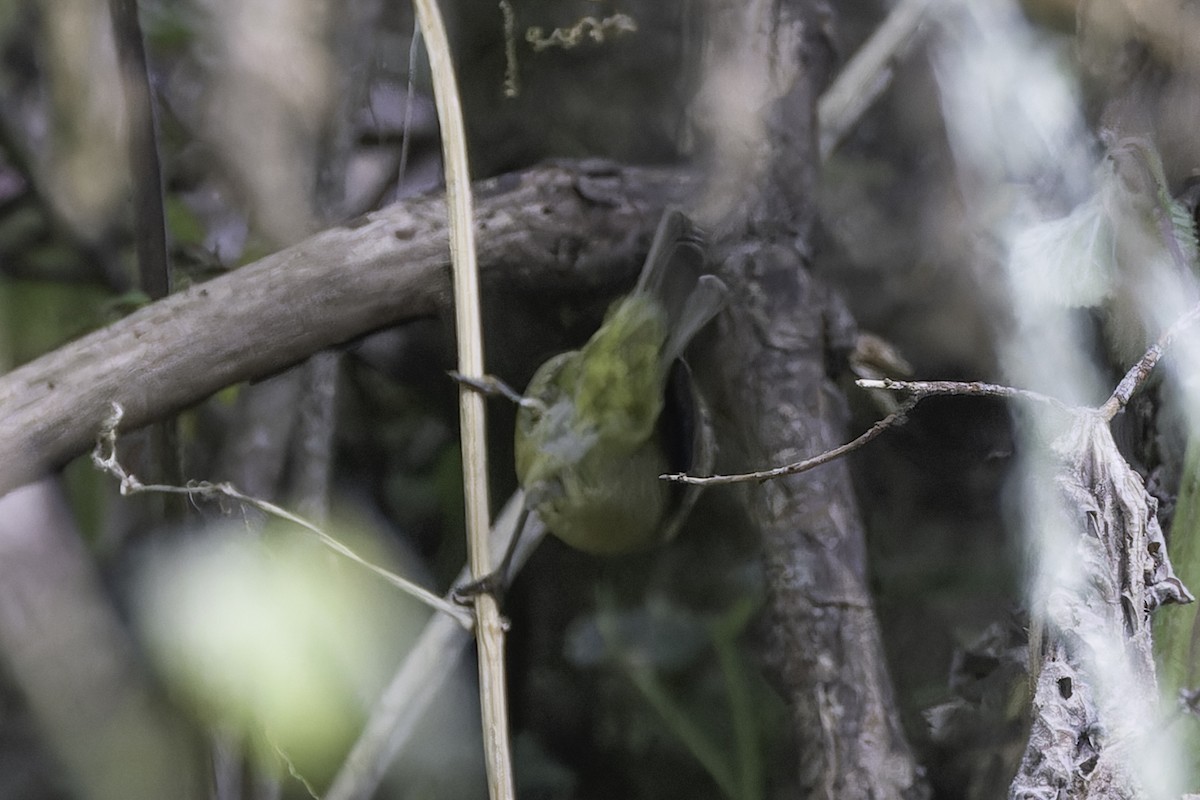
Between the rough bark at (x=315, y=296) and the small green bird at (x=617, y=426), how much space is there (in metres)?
0.05

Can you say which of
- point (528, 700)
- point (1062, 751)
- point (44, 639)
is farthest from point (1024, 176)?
point (44, 639)

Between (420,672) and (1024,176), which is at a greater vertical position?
(1024,176)

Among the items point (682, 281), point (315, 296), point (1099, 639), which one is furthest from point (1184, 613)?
point (315, 296)

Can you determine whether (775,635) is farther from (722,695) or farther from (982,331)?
(982,331)

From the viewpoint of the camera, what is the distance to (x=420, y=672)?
2.35ft

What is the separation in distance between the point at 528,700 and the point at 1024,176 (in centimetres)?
50

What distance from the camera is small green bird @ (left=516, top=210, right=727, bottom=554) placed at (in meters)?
0.68

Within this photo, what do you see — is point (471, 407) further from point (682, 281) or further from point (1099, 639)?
point (1099, 639)

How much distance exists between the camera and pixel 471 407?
604 mm

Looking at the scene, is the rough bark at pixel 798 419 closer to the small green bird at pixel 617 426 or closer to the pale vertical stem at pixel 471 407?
the small green bird at pixel 617 426

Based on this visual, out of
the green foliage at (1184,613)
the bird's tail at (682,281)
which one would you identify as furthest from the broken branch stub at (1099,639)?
the bird's tail at (682,281)

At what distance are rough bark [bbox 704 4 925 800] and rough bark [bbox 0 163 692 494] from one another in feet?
0.24

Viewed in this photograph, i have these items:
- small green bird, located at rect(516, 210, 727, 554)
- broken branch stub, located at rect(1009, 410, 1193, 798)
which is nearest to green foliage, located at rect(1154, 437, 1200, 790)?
broken branch stub, located at rect(1009, 410, 1193, 798)

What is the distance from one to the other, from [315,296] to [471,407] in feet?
0.54
